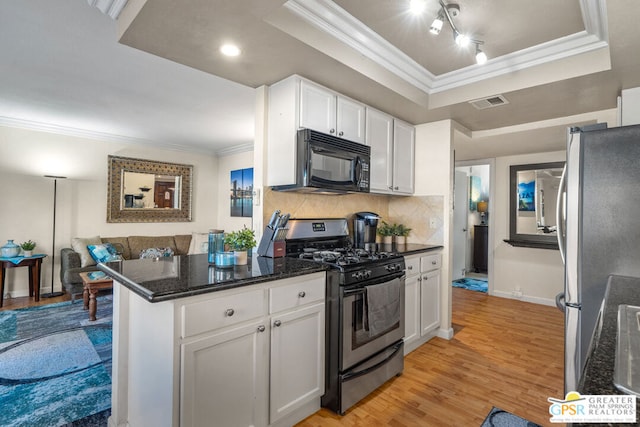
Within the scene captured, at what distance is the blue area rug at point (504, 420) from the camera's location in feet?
6.26

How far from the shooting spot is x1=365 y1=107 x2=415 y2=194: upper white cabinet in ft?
9.80

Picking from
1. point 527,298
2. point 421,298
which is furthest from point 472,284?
point 421,298

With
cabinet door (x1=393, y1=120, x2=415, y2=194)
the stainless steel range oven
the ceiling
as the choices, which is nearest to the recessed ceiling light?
the ceiling

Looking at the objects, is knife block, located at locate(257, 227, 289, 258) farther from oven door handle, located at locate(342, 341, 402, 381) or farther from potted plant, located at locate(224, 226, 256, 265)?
oven door handle, located at locate(342, 341, 402, 381)

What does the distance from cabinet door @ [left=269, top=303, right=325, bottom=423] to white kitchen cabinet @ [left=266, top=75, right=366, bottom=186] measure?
0.96 m

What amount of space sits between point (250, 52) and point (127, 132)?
4125 mm

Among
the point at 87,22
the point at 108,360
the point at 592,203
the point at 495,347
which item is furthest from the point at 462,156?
the point at 108,360

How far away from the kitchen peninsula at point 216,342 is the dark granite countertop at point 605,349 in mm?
1277

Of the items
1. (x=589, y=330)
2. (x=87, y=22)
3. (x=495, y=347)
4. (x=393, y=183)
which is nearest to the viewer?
(x=589, y=330)

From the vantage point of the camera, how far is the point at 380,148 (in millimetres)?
3066

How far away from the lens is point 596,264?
5.19 ft

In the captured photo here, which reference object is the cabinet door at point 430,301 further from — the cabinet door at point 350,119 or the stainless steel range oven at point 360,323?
the cabinet door at point 350,119

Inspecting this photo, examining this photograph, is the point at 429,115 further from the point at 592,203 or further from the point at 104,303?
the point at 104,303

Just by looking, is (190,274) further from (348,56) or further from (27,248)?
(27,248)
